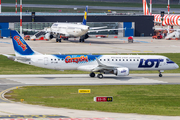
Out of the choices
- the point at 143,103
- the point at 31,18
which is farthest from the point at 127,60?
the point at 31,18

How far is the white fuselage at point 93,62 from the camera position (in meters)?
48.0

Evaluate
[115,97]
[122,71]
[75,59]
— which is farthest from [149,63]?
[115,97]

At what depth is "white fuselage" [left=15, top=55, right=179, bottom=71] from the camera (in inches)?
1889

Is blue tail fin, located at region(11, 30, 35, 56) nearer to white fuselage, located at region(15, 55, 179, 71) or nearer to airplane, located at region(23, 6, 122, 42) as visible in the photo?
white fuselage, located at region(15, 55, 179, 71)

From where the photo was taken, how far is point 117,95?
124 ft

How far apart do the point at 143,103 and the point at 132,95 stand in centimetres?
397

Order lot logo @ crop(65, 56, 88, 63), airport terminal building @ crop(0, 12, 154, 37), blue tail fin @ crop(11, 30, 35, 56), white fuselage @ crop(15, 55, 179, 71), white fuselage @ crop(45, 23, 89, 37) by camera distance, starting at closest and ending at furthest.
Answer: blue tail fin @ crop(11, 30, 35, 56) → white fuselage @ crop(15, 55, 179, 71) → lot logo @ crop(65, 56, 88, 63) → white fuselage @ crop(45, 23, 89, 37) → airport terminal building @ crop(0, 12, 154, 37)

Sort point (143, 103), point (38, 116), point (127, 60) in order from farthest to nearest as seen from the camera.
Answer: point (127, 60)
point (143, 103)
point (38, 116)

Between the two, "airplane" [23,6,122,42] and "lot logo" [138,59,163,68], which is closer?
"lot logo" [138,59,163,68]

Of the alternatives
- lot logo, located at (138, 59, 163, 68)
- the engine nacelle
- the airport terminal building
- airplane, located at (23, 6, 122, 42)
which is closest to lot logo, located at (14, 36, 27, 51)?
the engine nacelle

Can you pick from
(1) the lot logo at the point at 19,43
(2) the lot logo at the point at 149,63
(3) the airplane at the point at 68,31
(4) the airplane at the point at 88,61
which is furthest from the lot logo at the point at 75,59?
(3) the airplane at the point at 68,31

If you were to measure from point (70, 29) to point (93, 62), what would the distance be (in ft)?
181

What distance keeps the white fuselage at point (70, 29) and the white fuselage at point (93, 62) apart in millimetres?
51376

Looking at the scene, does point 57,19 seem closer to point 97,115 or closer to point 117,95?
point 117,95
